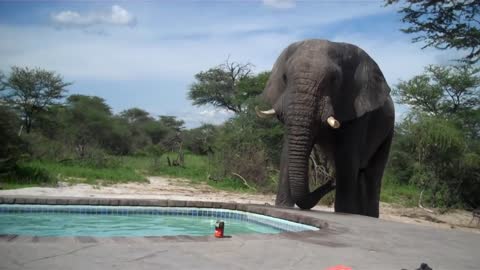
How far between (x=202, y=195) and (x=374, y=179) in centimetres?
690

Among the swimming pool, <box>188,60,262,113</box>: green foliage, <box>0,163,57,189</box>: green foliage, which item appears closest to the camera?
the swimming pool

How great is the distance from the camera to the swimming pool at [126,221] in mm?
8820

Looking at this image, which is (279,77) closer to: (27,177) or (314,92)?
(314,92)

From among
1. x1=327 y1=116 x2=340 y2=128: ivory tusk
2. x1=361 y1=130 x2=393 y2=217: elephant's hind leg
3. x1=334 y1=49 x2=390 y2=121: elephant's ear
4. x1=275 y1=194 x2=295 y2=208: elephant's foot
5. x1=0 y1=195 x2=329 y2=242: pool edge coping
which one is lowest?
x1=0 y1=195 x2=329 y2=242: pool edge coping

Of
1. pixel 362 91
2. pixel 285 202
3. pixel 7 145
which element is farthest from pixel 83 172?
pixel 362 91

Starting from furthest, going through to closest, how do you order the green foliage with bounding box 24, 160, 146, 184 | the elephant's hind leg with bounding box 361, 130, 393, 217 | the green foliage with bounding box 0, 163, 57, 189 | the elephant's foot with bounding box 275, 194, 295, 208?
the green foliage with bounding box 24, 160, 146, 184
the green foliage with bounding box 0, 163, 57, 189
the elephant's hind leg with bounding box 361, 130, 393, 217
the elephant's foot with bounding box 275, 194, 295, 208

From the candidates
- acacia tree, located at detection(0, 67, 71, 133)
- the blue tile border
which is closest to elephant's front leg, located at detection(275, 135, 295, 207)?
the blue tile border

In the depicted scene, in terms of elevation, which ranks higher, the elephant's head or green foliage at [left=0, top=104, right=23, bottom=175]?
the elephant's head

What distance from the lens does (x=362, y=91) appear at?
9555 millimetres

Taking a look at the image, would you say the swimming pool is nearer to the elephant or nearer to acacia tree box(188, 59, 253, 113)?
the elephant

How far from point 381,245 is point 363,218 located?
8.93 feet

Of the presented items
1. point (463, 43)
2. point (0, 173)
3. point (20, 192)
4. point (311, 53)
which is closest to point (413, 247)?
point (311, 53)

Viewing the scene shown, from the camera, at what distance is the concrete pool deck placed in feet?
14.9

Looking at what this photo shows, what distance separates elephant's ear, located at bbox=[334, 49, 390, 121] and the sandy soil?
544cm
